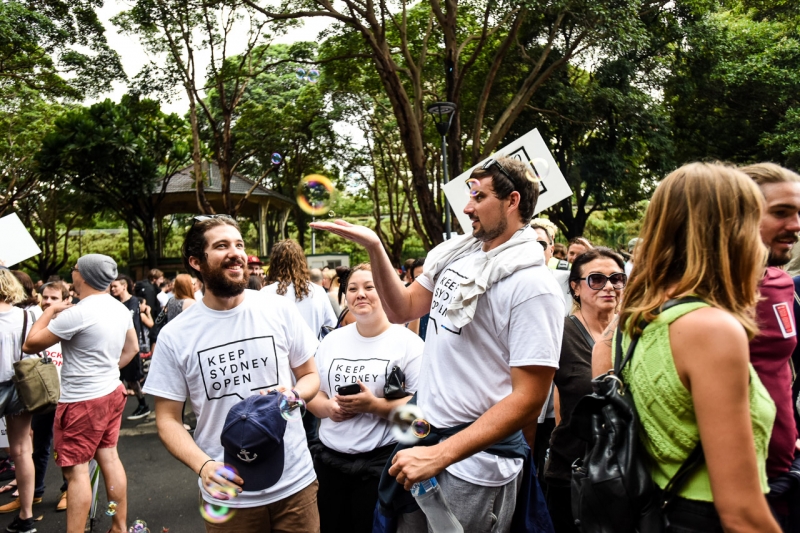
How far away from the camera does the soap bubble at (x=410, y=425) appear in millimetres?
2162

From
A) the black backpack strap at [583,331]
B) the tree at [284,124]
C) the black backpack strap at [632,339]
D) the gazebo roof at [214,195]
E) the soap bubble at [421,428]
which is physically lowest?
the soap bubble at [421,428]

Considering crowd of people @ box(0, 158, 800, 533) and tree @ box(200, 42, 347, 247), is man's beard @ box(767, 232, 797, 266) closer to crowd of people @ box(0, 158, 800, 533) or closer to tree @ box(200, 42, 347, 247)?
crowd of people @ box(0, 158, 800, 533)

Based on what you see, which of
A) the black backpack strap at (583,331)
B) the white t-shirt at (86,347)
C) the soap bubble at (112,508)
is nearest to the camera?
the black backpack strap at (583,331)

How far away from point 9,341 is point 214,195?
21.9 meters

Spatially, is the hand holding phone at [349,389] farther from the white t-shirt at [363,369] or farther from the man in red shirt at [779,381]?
the man in red shirt at [779,381]

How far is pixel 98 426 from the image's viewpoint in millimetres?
4062

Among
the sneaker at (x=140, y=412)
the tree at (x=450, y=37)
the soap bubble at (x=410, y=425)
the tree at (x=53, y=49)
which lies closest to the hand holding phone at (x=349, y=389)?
the soap bubble at (x=410, y=425)

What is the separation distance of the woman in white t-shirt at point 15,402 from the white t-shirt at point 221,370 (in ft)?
8.74

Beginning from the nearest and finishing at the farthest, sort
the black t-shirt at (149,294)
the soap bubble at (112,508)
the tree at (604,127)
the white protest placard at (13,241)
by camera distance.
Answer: the soap bubble at (112,508), the white protest placard at (13,241), the black t-shirt at (149,294), the tree at (604,127)

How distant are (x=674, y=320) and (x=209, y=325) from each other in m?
1.90

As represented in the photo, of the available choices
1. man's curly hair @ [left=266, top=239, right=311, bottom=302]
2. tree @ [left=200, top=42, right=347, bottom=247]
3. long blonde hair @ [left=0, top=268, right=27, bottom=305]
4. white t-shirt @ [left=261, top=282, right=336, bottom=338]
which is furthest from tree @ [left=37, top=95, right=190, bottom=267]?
white t-shirt @ [left=261, top=282, right=336, bottom=338]

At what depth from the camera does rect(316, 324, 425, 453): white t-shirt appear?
313 cm

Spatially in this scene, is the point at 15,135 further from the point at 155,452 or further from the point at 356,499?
the point at 356,499

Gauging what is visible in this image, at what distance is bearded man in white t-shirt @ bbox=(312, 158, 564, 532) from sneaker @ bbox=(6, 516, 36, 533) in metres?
3.63
